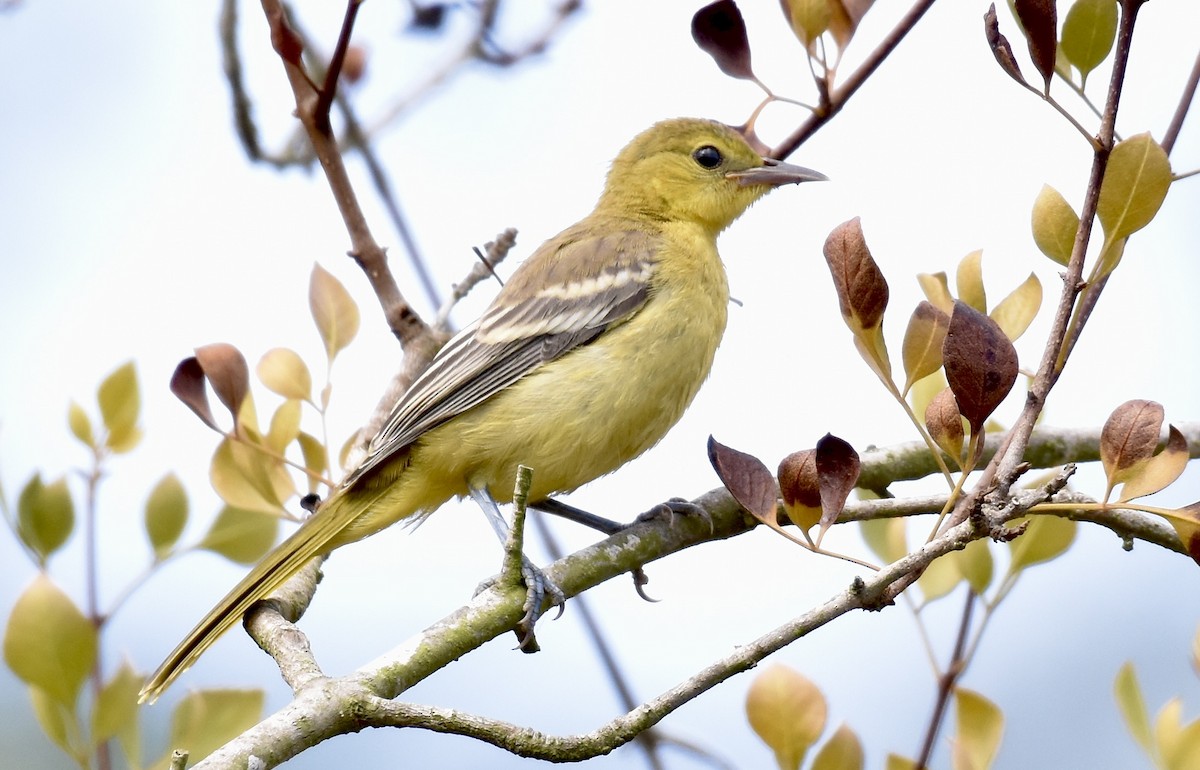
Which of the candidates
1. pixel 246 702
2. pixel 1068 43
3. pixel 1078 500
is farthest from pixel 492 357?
pixel 1068 43

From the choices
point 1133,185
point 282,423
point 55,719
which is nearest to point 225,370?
point 282,423

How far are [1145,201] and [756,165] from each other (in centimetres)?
324

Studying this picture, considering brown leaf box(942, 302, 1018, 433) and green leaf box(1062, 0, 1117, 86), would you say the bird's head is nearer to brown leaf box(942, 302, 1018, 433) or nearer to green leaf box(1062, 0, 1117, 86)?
green leaf box(1062, 0, 1117, 86)

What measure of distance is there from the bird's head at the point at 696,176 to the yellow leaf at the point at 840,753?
2997 millimetres

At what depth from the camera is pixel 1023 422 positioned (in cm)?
207

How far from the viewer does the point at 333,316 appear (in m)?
3.80

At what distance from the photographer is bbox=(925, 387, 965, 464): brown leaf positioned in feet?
7.50

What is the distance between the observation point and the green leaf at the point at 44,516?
2.92 meters

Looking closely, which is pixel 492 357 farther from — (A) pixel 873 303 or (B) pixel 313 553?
(A) pixel 873 303

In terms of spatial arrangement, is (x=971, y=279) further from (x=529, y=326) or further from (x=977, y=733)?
(x=529, y=326)

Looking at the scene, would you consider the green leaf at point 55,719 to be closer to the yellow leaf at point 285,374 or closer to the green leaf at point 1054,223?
the yellow leaf at point 285,374

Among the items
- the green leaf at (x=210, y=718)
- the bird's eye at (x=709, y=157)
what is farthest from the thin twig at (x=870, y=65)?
the green leaf at (x=210, y=718)

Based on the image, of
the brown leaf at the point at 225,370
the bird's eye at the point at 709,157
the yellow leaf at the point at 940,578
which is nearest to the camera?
the yellow leaf at the point at 940,578

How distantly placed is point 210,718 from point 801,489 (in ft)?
4.78
